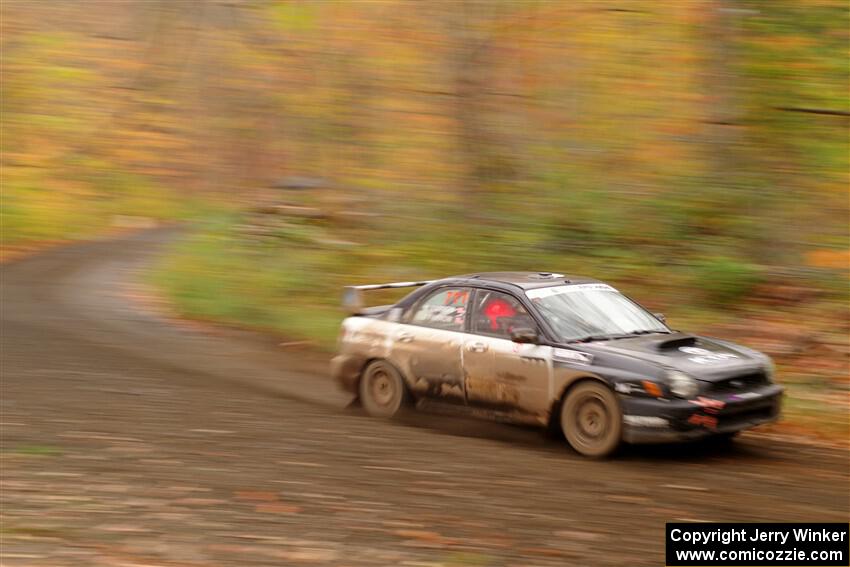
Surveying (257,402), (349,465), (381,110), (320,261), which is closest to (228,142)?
(381,110)

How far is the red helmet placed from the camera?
896cm

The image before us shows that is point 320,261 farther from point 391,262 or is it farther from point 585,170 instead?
point 585,170

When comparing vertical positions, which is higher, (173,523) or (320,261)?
(320,261)

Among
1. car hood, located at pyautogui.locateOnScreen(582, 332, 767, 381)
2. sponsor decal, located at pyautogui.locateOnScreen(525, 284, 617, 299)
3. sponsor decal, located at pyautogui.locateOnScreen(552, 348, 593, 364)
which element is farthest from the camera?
sponsor decal, located at pyautogui.locateOnScreen(525, 284, 617, 299)

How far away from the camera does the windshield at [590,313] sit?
341 inches

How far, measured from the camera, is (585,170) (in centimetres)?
1691

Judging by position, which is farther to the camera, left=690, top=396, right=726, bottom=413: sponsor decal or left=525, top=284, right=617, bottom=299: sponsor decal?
left=525, top=284, right=617, bottom=299: sponsor decal

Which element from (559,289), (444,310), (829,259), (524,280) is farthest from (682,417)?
(829,259)

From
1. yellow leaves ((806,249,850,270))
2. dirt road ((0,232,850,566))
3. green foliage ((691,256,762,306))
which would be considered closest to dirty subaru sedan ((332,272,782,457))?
dirt road ((0,232,850,566))

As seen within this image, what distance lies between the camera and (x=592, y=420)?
8125 mm

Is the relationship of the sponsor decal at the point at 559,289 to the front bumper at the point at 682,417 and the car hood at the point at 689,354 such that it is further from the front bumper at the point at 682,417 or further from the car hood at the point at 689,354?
the front bumper at the point at 682,417

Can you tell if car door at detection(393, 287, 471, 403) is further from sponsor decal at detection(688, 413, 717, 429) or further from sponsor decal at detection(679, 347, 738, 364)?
sponsor decal at detection(688, 413, 717, 429)

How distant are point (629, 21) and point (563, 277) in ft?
32.8

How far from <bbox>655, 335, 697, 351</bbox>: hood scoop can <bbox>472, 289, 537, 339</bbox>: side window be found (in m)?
1.10
